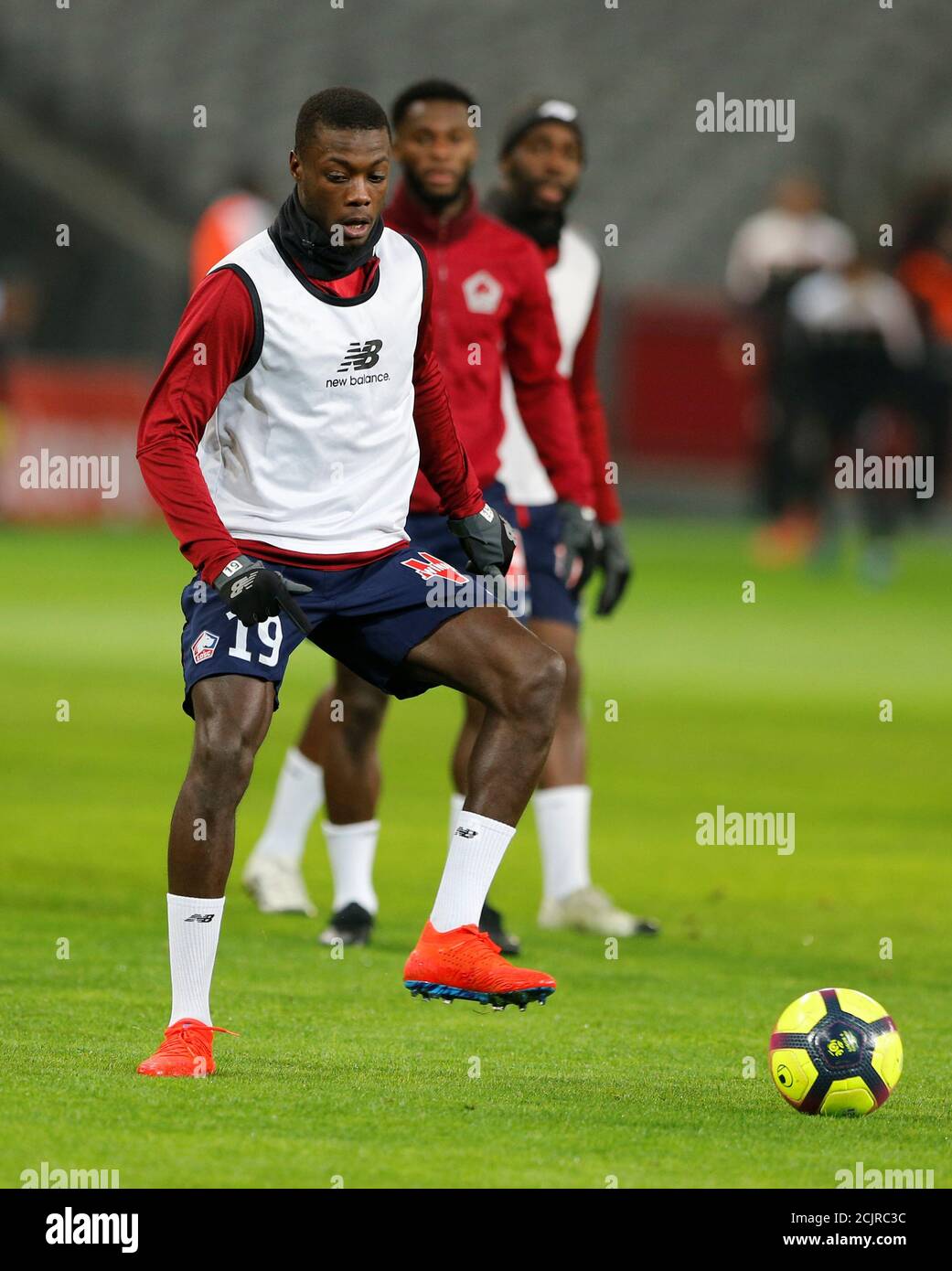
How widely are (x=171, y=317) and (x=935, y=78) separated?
12.3 meters

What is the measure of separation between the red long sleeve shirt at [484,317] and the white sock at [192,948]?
2310 millimetres

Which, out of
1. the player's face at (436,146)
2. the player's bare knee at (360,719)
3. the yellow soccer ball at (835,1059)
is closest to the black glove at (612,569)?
the player's bare knee at (360,719)

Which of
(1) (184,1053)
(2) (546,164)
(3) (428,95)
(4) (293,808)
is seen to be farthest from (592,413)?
(1) (184,1053)

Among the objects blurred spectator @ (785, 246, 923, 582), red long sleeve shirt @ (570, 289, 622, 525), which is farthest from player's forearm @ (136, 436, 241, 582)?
blurred spectator @ (785, 246, 923, 582)

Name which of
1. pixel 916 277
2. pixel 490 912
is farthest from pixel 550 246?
pixel 916 277

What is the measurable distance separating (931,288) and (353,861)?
62.9 feet

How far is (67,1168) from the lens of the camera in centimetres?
499

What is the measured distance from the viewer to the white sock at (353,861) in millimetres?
8172

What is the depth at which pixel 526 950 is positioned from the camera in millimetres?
8141

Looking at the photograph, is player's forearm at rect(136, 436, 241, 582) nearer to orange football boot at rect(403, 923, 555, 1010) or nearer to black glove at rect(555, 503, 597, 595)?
orange football boot at rect(403, 923, 555, 1010)

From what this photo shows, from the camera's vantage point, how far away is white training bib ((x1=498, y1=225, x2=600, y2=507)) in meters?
8.71

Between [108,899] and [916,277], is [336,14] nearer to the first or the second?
[916,277]

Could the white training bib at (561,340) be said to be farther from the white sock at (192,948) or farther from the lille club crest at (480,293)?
the white sock at (192,948)
